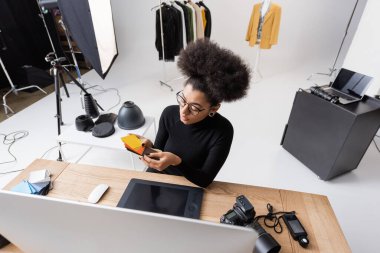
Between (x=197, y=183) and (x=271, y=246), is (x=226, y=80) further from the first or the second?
(x=271, y=246)

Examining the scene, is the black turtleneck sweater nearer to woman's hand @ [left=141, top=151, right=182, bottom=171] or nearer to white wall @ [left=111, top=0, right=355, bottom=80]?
woman's hand @ [left=141, top=151, right=182, bottom=171]

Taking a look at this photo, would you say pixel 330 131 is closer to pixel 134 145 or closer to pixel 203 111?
pixel 203 111

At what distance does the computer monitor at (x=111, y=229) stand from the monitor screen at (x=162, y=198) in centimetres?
36

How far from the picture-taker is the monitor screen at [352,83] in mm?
1575

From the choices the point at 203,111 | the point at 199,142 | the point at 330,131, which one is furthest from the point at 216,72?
the point at 330,131

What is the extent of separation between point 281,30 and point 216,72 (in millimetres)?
4090

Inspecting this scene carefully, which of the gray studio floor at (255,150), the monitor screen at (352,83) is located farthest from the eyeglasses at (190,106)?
the monitor screen at (352,83)

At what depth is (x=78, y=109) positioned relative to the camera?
2.99m

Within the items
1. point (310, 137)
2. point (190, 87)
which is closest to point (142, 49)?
point (310, 137)

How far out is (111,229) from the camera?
0.41 metres

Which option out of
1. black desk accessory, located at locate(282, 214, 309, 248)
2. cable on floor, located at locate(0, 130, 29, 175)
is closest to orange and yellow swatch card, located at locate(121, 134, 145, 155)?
black desk accessory, located at locate(282, 214, 309, 248)

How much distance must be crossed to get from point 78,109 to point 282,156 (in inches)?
103

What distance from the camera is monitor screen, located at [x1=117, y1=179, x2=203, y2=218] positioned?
2.65 ft

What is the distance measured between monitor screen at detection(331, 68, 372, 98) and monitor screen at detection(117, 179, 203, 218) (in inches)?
58.7
